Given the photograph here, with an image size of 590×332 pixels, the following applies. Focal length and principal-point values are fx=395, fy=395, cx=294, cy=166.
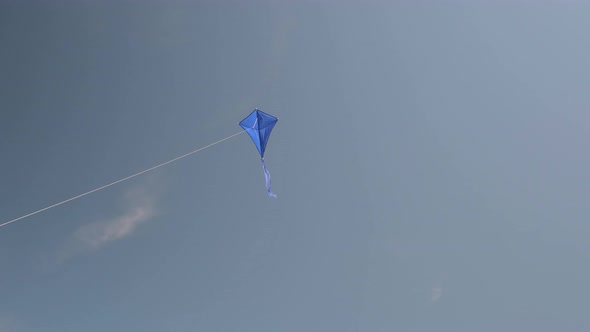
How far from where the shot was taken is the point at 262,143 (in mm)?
28469

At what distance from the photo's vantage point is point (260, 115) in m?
27.6

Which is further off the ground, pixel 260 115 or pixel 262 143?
pixel 260 115

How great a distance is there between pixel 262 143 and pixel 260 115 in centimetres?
211
